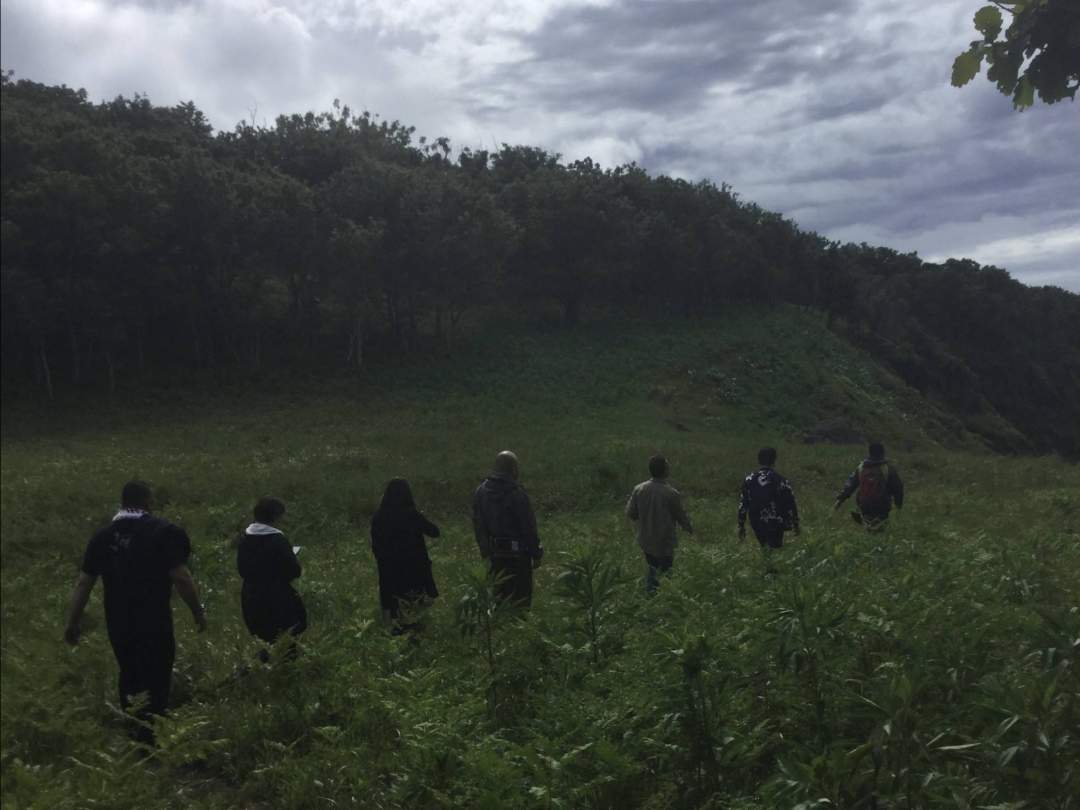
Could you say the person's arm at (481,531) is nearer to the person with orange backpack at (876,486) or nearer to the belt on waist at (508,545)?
the belt on waist at (508,545)

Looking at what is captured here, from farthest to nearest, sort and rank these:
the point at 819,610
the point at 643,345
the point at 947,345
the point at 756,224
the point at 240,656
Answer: the point at 947,345
the point at 756,224
the point at 643,345
the point at 240,656
the point at 819,610

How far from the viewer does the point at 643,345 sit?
60.6 m

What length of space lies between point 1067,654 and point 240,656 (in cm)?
612

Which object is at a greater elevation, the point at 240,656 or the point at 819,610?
the point at 819,610

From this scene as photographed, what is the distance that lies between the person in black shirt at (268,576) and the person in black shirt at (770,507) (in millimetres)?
5244

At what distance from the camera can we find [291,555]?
7.33 meters

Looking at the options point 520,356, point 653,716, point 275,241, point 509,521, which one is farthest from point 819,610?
point 520,356

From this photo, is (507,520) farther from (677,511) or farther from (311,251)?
(311,251)

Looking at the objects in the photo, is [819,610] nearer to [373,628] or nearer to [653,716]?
[653,716]

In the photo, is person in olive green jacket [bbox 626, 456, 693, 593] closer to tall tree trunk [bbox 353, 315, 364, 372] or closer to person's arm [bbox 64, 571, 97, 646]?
person's arm [bbox 64, 571, 97, 646]

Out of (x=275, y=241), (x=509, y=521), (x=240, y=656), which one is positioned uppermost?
(x=275, y=241)

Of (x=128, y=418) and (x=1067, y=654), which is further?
(x=128, y=418)

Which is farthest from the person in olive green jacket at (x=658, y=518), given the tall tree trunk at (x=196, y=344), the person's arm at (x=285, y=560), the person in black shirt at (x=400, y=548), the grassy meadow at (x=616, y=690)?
the tall tree trunk at (x=196, y=344)

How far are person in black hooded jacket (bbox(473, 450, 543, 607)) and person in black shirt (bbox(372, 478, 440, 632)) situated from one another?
517mm
